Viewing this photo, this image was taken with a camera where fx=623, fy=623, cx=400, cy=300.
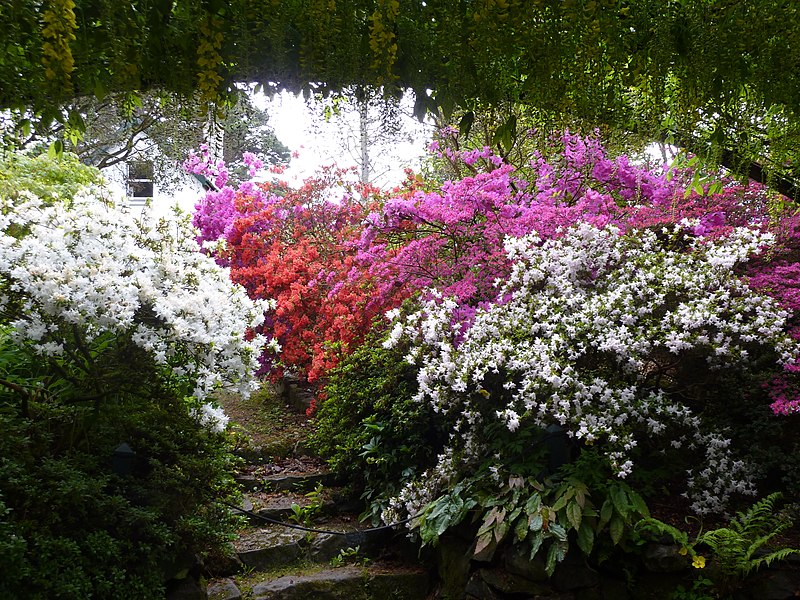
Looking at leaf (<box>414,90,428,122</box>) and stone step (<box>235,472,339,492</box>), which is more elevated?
leaf (<box>414,90,428,122</box>)

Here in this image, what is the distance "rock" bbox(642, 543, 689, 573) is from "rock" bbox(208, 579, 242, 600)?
2250mm

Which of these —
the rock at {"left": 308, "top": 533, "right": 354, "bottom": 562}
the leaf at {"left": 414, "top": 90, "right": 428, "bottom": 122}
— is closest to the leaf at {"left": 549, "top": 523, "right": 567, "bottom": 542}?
the rock at {"left": 308, "top": 533, "right": 354, "bottom": 562}

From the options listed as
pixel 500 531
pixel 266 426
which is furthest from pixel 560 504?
pixel 266 426

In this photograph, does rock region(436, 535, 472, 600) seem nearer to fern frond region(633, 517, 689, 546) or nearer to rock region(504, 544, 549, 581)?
rock region(504, 544, 549, 581)

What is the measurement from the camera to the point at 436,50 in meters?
1.70

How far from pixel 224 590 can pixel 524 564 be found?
1737 mm

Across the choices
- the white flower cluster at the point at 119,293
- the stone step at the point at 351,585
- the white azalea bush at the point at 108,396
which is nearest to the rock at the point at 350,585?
the stone step at the point at 351,585

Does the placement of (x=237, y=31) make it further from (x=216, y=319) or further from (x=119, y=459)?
(x=119, y=459)

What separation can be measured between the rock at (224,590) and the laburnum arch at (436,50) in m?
2.89

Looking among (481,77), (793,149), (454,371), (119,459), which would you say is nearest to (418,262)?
(454,371)

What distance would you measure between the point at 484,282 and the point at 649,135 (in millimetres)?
2271

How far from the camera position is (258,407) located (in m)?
6.98

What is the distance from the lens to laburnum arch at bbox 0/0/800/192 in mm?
Answer: 1421

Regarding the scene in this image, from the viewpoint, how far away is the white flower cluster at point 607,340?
340 centimetres
